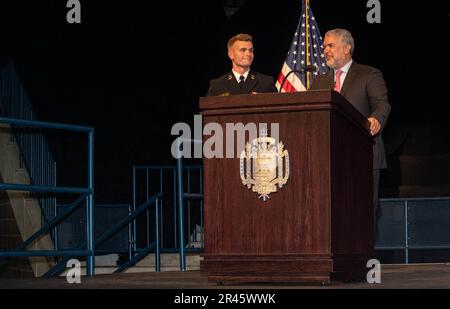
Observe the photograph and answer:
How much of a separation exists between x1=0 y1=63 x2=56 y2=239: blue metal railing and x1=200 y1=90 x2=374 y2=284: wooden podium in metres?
6.50

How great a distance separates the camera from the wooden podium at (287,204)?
15.3 feet

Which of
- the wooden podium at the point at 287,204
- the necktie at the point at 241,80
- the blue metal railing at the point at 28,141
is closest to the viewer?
the wooden podium at the point at 287,204

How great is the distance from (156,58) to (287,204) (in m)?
8.68

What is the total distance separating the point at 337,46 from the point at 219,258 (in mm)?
1681

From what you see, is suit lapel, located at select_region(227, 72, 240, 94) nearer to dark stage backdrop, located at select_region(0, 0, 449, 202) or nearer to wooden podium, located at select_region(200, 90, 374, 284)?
wooden podium, located at select_region(200, 90, 374, 284)

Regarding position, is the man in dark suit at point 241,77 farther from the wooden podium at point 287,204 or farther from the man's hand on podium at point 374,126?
the wooden podium at point 287,204

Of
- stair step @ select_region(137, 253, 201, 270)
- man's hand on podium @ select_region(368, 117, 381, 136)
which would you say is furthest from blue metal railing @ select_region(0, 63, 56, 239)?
man's hand on podium @ select_region(368, 117, 381, 136)

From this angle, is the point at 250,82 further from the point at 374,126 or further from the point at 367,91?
the point at 374,126

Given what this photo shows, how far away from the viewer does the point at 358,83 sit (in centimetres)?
590

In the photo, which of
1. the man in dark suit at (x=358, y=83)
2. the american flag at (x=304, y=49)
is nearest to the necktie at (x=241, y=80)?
the man in dark suit at (x=358, y=83)

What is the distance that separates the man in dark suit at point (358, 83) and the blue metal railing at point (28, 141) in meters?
5.83

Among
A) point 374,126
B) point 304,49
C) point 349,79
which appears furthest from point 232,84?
point 304,49

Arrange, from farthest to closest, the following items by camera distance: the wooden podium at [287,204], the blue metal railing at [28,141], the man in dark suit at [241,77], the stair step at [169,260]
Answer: the blue metal railing at [28,141] → the stair step at [169,260] → the man in dark suit at [241,77] → the wooden podium at [287,204]

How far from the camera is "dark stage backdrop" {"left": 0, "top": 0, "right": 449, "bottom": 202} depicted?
12719 mm
